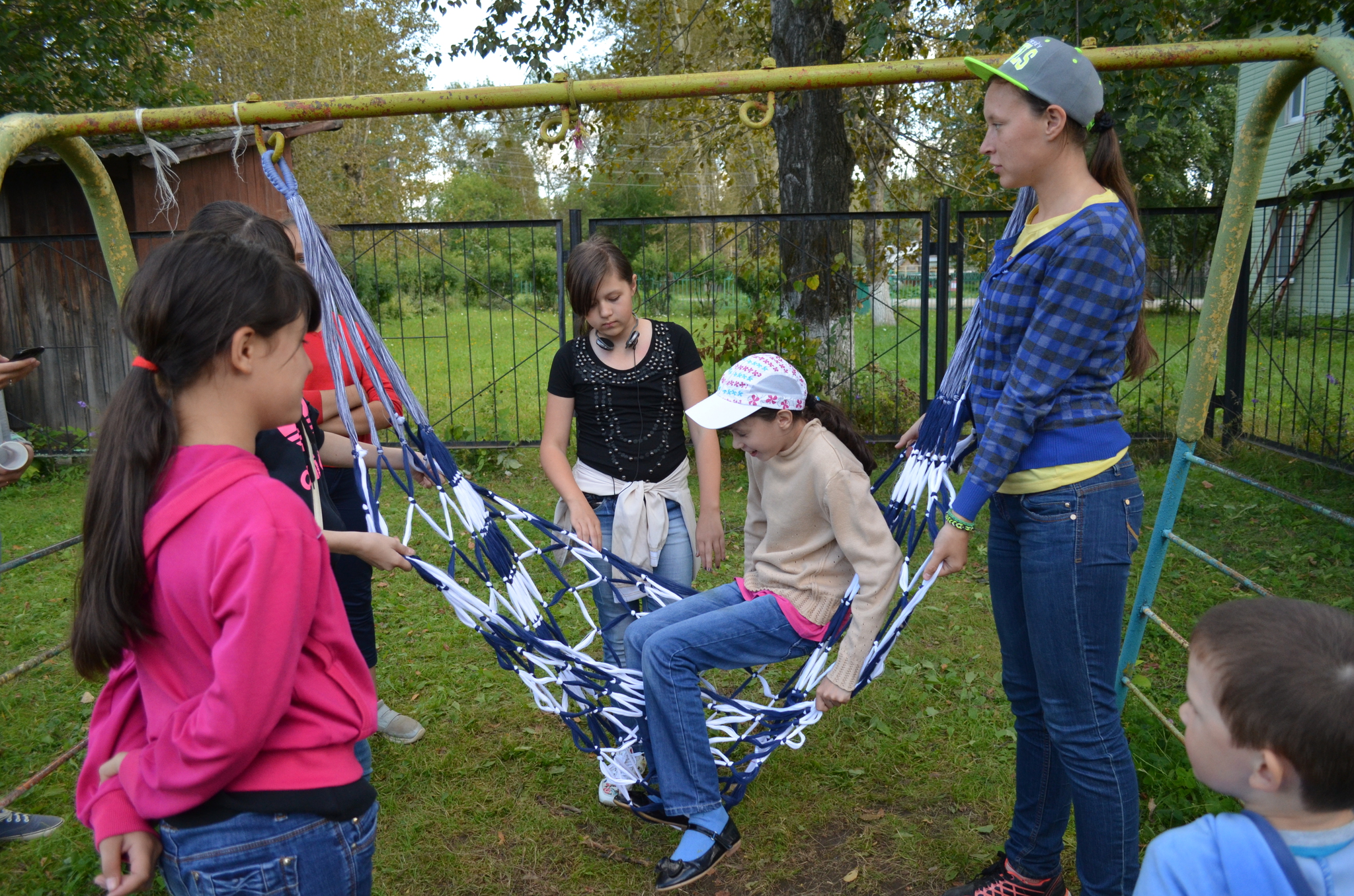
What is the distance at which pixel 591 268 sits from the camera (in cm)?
235

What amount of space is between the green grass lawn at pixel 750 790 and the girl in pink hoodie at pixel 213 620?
132cm

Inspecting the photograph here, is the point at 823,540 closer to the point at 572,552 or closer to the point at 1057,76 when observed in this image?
the point at 572,552

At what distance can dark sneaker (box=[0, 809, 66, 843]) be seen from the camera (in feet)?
8.06

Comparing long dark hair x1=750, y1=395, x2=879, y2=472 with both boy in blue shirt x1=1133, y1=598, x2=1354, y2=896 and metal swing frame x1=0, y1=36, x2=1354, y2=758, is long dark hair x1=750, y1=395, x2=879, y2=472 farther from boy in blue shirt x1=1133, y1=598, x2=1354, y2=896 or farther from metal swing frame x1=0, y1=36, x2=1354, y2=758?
boy in blue shirt x1=1133, y1=598, x2=1354, y2=896

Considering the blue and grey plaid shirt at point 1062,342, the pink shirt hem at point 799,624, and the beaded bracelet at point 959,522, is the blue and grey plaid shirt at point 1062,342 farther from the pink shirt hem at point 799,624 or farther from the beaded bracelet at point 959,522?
the pink shirt hem at point 799,624

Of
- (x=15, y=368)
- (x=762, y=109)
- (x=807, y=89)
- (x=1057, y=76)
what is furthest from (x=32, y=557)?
(x=1057, y=76)

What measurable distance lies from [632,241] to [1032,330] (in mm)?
18714

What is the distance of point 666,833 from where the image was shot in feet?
8.17

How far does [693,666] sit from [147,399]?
1315mm

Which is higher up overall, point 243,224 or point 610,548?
point 243,224

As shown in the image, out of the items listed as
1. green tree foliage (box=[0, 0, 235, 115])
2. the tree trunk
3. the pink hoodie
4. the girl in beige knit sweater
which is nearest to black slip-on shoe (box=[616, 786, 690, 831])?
the girl in beige knit sweater

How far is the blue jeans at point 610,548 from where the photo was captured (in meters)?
2.51

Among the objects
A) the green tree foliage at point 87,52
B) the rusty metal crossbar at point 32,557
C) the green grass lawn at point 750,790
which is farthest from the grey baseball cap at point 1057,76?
Result: the green tree foliage at point 87,52

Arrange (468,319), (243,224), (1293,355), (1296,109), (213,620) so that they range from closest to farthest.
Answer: (213,620) < (243,224) < (468,319) < (1293,355) < (1296,109)
